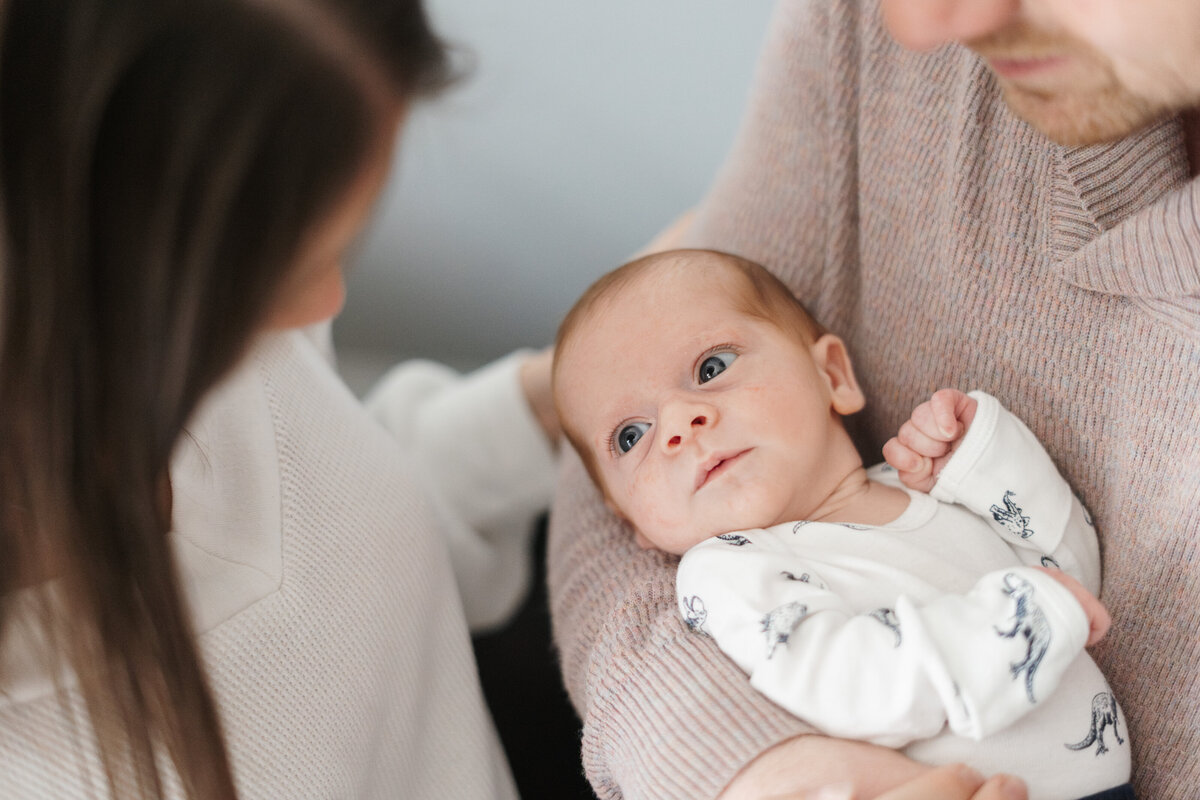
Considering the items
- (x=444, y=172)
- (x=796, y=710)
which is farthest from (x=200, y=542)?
(x=444, y=172)

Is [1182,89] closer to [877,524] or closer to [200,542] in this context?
[877,524]

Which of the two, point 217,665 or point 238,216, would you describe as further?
point 217,665

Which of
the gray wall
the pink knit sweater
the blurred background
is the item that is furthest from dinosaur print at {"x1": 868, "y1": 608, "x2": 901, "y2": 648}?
the gray wall

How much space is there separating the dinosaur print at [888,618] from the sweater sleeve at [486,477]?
29.8 inches

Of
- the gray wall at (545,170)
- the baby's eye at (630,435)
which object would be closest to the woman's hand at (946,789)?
the baby's eye at (630,435)

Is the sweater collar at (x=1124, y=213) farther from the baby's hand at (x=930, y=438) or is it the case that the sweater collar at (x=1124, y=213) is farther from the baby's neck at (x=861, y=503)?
the baby's neck at (x=861, y=503)

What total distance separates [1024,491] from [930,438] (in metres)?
0.10

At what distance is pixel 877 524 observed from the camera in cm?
94

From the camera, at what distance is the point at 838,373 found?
40.1 inches

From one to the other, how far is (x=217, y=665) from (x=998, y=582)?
0.67m

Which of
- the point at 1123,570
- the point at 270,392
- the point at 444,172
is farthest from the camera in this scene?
the point at 444,172

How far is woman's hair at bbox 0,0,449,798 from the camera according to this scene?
56 centimetres

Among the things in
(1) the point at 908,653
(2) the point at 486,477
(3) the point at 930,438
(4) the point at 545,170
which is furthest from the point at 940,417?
(4) the point at 545,170

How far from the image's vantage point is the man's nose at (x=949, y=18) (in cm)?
74
